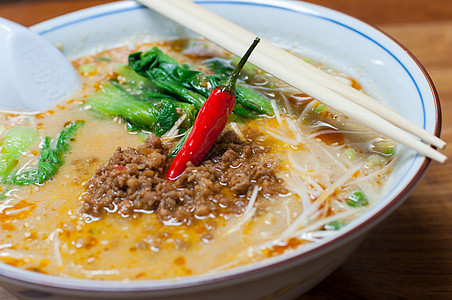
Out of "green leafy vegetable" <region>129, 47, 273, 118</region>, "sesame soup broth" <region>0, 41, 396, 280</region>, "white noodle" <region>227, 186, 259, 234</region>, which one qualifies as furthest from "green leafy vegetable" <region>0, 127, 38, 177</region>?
"white noodle" <region>227, 186, 259, 234</region>

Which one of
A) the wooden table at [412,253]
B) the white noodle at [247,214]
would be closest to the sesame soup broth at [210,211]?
the white noodle at [247,214]

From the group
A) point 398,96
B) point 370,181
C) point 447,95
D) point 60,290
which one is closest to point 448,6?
point 447,95

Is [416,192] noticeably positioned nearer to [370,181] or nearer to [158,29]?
[370,181]

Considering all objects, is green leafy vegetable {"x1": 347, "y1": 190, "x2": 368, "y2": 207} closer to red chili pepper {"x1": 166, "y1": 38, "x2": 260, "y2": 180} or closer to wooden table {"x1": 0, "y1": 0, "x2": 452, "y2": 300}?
wooden table {"x1": 0, "y1": 0, "x2": 452, "y2": 300}

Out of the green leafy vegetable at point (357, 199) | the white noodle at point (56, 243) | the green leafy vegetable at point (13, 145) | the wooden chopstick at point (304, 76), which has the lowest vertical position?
the green leafy vegetable at point (13, 145)

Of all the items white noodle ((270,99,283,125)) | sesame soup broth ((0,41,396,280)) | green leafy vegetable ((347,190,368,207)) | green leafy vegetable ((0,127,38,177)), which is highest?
green leafy vegetable ((347,190,368,207))

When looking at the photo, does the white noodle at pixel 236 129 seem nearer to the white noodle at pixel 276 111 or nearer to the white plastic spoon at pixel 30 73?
the white noodle at pixel 276 111
